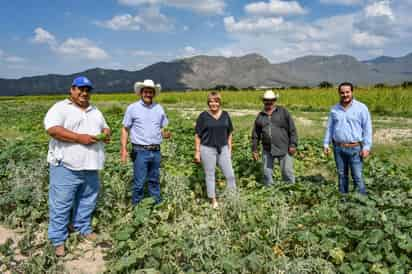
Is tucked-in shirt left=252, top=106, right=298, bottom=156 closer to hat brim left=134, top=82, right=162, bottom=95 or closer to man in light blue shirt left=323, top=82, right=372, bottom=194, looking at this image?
man in light blue shirt left=323, top=82, right=372, bottom=194

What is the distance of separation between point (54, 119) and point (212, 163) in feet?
6.48

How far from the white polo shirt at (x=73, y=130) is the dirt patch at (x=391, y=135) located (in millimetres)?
7833

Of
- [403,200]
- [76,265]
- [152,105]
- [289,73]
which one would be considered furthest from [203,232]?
[289,73]

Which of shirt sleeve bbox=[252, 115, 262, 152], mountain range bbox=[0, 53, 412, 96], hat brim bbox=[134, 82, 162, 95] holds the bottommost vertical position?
shirt sleeve bbox=[252, 115, 262, 152]

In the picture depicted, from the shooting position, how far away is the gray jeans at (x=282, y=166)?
4629 mm

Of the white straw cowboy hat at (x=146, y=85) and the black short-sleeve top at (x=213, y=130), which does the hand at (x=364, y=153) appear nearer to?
the black short-sleeve top at (x=213, y=130)

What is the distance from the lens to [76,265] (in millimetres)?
3244

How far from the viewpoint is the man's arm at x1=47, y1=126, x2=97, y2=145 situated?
10.3 ft

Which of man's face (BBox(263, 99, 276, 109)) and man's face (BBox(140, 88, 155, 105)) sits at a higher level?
man's face (BBox(140, 88, 155, 105))

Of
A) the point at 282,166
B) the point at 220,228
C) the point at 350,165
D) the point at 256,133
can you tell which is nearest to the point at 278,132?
the point at 256,133

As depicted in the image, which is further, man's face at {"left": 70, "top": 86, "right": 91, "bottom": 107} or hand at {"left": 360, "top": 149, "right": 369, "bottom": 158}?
hand at {"left": 360, "top": 149, "right": 369, "bottom": 158}

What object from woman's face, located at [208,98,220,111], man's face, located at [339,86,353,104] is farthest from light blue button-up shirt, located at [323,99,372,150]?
woman's face, located at [208,98,220,111]

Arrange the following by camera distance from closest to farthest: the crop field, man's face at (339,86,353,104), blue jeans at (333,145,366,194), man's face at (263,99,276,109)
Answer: the crop field → man's face at (339,86,353,104) → blue jeans at (333,145,366,194) → man's face at (263,99,276,109)

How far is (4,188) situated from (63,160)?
2.23 m
